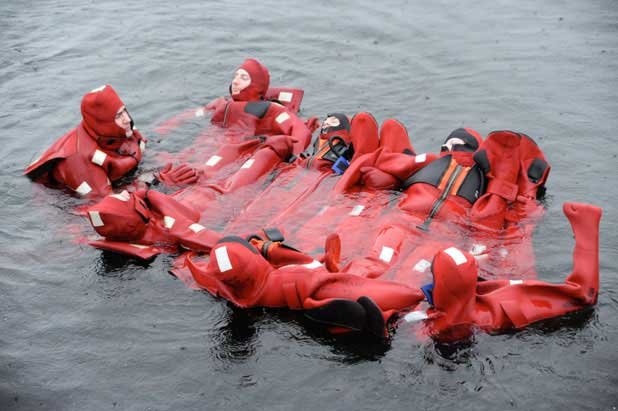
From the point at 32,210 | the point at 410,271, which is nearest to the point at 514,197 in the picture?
the point at 410,271

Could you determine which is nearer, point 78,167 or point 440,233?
point 440,233

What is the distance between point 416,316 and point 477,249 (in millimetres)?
1387

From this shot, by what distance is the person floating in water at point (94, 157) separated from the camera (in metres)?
8.63

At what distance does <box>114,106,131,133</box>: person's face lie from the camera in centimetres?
886

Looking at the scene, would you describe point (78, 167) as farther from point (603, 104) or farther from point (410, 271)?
point (603, 104)

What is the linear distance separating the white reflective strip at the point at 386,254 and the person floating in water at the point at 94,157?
296cm

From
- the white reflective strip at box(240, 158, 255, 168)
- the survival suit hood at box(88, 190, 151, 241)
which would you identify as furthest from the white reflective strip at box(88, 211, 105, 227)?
the white reflective strip at box(240, 158, 255, 168)

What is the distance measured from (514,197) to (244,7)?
31.3 feet

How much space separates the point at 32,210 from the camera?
8.54 meters

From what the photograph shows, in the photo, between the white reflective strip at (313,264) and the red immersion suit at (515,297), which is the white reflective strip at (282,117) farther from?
the red immersion suit at (515,297)

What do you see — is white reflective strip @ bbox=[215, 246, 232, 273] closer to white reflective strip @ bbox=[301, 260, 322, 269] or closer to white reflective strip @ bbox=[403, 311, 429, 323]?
white reflective strip @ bbox=[301, 260, 322, 269]

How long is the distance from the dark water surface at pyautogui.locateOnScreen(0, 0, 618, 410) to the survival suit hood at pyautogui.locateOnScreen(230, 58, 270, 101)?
108cm

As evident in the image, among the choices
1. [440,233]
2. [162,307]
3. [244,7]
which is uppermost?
[244,7]

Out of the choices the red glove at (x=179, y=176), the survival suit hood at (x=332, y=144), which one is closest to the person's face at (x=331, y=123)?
the survival suit hood at (x=332, y=144)
